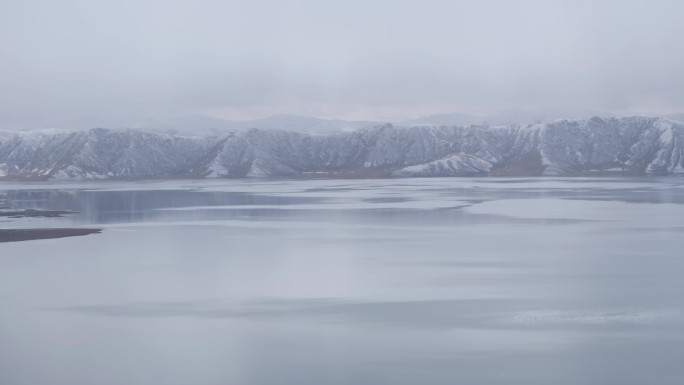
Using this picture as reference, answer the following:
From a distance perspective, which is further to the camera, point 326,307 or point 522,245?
point 522,245

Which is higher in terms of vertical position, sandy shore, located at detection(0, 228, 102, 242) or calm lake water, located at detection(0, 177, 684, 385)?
calm lake water, located at detection(0, 177, 684, 385)

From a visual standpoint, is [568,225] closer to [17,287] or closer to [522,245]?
[522,245]

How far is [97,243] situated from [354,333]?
1764 cm

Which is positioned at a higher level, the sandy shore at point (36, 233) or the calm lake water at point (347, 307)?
the calm lake water at point (347, 307)

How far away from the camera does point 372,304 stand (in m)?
17.2

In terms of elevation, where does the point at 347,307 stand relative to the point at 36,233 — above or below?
above

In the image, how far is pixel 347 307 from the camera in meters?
16.9

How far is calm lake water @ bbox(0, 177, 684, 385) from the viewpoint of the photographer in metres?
12.2

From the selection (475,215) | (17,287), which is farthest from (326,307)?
(475,215)

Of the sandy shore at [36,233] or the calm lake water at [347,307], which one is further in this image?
the sandy shore at [36,233]

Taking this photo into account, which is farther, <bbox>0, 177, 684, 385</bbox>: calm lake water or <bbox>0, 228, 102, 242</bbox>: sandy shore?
<bbox>0, 228, 102, 242</bbox>: sandy shore

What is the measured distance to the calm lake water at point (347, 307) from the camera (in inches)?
482

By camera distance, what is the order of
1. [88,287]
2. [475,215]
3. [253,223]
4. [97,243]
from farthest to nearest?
[475,215]
[253,223]
[97,243]
[88,287]

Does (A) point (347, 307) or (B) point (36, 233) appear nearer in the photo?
(A) point (347, 307)
